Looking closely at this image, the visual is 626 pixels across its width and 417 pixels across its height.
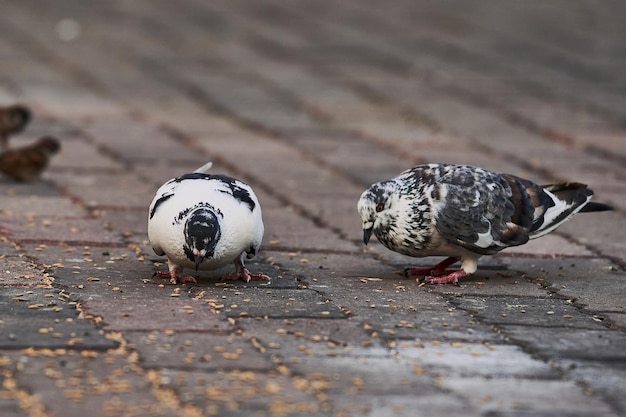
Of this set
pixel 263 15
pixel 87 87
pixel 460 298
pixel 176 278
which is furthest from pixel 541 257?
pixel 263 15

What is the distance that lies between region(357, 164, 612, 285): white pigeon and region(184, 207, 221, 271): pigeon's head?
0.74m

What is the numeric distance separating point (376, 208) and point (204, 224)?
841 mm

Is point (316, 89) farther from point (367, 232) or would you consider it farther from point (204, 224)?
point (204, 224)

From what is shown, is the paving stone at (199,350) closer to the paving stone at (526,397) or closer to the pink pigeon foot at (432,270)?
the paving stone at (526,397)

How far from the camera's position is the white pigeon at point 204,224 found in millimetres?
5473

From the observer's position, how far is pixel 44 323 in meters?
4.96

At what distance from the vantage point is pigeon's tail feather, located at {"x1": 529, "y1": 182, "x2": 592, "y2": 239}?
20.1 feet

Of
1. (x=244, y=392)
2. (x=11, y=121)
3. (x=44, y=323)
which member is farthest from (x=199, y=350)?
(x=11, y=121)

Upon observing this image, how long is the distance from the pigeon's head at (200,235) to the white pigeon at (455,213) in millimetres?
739

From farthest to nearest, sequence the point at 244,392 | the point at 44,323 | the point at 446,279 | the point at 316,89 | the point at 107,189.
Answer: the point at 316,89 < the point at 107,189 < the point at 446,279 < the point at 44,323 < the point at 244,392

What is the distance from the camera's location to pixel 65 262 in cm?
621

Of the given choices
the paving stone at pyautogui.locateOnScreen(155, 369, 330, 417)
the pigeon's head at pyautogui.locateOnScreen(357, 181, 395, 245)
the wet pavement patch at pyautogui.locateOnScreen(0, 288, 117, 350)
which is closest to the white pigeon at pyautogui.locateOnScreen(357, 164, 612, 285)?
the pigeon's head at pyautogui.locateOnScreen(357, 181, 395, 245)

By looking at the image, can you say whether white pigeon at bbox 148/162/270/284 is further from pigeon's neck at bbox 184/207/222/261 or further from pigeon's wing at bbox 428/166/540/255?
pigeon's wing at bbox 428/166/540/255

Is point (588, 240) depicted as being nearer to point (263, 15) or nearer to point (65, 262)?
point (65, 262)
